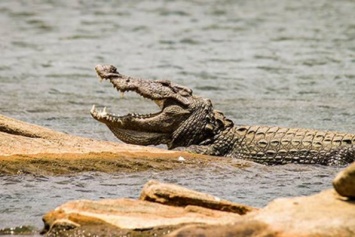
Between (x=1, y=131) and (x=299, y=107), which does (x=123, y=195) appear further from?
(x=299, y=107)

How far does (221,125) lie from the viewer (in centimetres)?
1125

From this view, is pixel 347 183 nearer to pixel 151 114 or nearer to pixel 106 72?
pixel 151 114

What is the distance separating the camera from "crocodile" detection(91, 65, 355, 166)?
10.7m

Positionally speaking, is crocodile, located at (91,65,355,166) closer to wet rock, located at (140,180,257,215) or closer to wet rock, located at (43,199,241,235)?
wet rock, located at (140,180,257,215)

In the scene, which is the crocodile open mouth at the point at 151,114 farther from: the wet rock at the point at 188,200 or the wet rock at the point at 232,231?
the wet rock at the point at 232,231

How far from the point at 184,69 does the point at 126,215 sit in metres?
11.3

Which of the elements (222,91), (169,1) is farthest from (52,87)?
(169,1)

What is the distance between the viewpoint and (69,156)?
9359 mm

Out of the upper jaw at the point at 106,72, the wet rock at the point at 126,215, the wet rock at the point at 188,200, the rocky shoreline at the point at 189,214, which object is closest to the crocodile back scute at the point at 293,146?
the upper jaw at the point at 106,72

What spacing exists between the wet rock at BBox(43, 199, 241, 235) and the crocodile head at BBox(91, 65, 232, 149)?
3.87 meters

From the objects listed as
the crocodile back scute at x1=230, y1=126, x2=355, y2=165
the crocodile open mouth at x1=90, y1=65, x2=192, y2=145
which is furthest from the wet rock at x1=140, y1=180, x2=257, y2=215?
the crocodile open mouth at x1=90, y1=65, x2=192, y2=145

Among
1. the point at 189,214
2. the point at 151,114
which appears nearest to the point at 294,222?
the point at 189,214

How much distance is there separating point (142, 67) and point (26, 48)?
114 inches

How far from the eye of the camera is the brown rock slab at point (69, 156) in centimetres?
909
